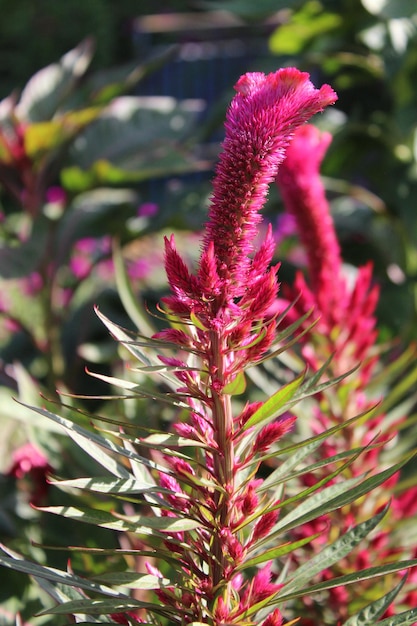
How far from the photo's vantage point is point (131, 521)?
652 mm

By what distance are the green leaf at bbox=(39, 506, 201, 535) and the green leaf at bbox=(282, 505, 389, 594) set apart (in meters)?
0.10

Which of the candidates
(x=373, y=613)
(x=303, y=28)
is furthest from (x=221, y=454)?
(x=303, y=28)

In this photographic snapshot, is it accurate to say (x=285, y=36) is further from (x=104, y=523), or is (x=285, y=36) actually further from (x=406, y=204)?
(x=104, y=523)

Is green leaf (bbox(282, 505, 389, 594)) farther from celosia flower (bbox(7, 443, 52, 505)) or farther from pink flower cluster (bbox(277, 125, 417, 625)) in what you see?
celosia flower (bbox(7, 443, 52, 505))

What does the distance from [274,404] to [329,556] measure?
15 centimetres

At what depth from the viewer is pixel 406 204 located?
2441 mm

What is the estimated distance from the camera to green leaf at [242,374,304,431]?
647 millimetres

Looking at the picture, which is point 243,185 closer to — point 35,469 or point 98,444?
point 98,444

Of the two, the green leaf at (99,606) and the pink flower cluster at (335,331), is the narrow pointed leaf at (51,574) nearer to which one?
the green leaf at (99,606)

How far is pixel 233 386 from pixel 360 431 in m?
0.61

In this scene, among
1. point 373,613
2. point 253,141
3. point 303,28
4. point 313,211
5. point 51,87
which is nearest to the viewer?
point 253,141

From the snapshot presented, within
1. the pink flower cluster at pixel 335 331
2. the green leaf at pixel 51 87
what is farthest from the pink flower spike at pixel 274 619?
the green leaf at pixel 51 87

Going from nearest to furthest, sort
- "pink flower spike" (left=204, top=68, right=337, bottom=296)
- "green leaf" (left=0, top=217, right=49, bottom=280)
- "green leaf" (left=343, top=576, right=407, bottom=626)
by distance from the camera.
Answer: "pink flower spike" (left=204, top=68, right=337, bottom=296)
"green leaf" (left=343, top=576, right=407, bottom=626)
"green leaf" (left=0, top=217, right=49, bottom=280)

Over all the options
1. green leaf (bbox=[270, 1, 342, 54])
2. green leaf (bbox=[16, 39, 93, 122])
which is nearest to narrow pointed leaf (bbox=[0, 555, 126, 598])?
green leaf (bbox=[16, 39, 93, 122])
